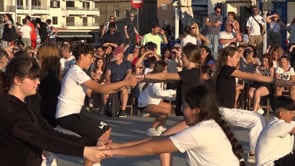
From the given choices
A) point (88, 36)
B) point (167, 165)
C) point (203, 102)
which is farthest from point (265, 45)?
point (88, 36)

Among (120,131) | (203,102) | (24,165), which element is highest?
(203,102)

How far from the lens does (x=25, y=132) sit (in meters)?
5.08

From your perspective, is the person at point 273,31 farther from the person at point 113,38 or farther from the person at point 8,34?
the person at point 8,34

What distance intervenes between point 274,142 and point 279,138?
0.23ft

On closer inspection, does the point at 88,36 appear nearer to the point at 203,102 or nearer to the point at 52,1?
the point at 52,1

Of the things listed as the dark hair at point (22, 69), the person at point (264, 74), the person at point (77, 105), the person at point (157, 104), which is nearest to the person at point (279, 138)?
the person at point (77, 105)

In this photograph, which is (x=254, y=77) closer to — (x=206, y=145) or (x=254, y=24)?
(x=206, y=145)

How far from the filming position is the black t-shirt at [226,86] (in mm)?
10453

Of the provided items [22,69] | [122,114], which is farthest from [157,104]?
[22,69]

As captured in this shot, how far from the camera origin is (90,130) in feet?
30.3

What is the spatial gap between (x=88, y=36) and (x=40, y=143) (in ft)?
326

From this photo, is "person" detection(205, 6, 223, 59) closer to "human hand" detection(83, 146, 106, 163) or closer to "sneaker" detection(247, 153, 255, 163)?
"sneaker" detection(247, 153, 255, 163)

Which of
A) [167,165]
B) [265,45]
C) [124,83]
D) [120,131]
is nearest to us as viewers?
[124,83]

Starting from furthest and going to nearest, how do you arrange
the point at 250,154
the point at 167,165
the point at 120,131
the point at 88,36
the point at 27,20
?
the point at 88,36, the point at 27,20, the point at 120,131, the point at 250,154, the point at 167,165
